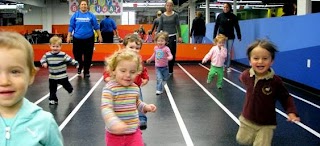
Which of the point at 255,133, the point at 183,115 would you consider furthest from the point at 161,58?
the point at 255,133


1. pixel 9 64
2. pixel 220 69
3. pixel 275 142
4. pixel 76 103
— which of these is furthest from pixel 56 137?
pixel 220 69

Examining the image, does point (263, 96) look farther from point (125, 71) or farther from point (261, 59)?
point (125, 71)

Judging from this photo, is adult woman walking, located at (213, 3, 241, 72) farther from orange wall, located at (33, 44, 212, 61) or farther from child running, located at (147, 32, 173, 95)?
child running, located at (147, 32, 173, 95)

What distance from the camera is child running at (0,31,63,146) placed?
1649 mm

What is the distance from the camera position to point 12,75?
5.44ft

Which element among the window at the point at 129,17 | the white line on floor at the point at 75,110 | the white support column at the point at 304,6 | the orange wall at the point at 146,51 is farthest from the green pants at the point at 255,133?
the window at the point at 129,17

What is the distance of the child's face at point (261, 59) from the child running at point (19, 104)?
2.23m

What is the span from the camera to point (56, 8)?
32906mm

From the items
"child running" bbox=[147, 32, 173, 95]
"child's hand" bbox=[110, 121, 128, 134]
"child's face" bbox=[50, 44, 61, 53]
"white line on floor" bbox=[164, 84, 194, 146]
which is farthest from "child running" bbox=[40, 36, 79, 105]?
"child's hand" bbox=[110, 121, 128, 134]

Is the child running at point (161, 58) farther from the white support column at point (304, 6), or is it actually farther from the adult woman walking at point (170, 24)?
the white support column at point (304, 6)

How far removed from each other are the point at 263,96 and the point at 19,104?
2416 millimetres

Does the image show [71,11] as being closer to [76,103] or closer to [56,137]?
[76,103]

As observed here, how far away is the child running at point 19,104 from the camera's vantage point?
165 cm

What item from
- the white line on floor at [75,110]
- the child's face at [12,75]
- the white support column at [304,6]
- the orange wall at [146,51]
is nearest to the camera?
the child's face at [12,75]
